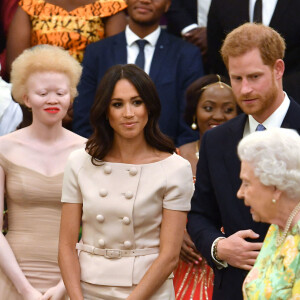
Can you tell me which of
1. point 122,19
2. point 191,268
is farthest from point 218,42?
point 191,268

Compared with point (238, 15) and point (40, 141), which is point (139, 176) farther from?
point (238, 15)

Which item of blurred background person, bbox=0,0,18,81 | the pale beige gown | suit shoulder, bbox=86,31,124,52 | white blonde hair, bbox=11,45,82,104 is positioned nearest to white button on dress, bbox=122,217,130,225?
Result: the pale beige gown

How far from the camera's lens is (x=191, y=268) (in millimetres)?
4781

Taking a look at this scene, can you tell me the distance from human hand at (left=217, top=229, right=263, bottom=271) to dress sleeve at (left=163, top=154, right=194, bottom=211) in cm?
39

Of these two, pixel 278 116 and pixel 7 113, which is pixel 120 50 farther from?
pixel 278 116

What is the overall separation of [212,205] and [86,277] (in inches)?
26.6

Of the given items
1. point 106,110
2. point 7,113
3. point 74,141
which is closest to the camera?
point 106,110

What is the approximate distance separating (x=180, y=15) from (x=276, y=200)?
373 centimetres

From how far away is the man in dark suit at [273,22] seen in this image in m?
5.54

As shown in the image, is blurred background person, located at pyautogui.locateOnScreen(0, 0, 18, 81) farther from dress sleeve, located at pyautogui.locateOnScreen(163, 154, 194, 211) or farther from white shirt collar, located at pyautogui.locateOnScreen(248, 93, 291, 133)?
white shirt collar, located at pyautogui.locateOnScreen(248, 93, 291, 133)

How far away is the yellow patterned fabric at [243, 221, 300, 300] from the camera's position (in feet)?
9.50

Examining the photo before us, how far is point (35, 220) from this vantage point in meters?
4.36

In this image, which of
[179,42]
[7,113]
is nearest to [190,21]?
[179,42]

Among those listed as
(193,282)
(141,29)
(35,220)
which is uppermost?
(141,29)
